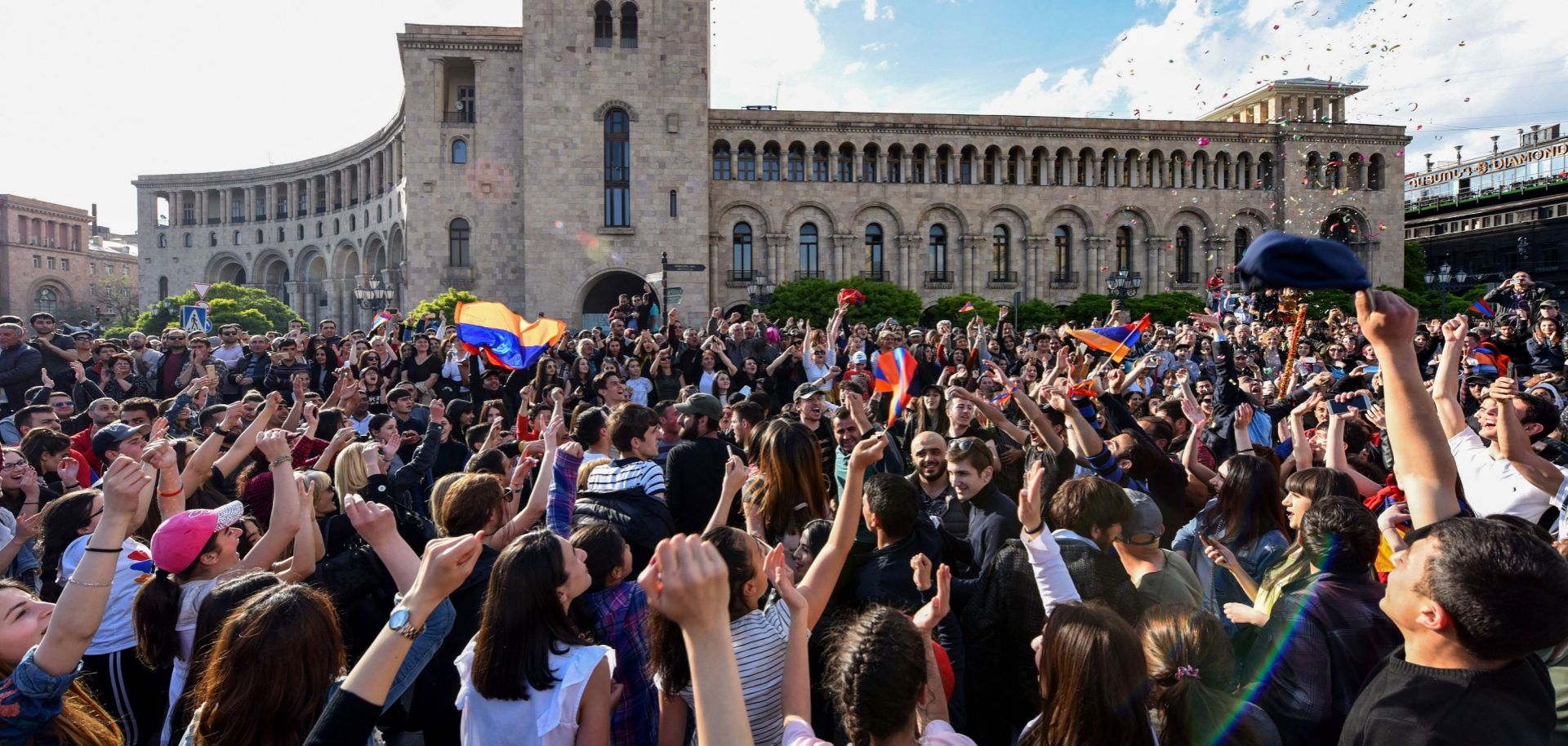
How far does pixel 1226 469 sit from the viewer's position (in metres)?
4.63

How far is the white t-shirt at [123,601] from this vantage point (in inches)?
150

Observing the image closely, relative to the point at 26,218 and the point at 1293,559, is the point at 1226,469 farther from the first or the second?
the point at 26,218

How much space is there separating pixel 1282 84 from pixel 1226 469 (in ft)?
180

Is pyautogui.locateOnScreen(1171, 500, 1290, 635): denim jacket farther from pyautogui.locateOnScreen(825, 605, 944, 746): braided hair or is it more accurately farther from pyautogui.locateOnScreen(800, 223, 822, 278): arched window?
pyautogui.locateOnScreen(800, 223, 822, 278): arched window

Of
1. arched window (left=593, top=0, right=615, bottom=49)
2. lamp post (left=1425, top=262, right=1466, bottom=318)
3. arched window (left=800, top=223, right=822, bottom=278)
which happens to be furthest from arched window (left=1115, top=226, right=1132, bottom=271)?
arched window (left=593, top=0, right=615, bottom=49)

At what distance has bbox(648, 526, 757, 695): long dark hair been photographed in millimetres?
3107

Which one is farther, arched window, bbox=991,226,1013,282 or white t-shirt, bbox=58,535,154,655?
arched window, bbox=991,226,1013,282

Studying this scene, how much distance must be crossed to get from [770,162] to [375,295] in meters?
18.1

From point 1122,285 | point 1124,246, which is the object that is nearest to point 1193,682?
point 1122,285

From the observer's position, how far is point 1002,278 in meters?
42.9

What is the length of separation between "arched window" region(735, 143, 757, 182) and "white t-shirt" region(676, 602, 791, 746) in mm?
38695

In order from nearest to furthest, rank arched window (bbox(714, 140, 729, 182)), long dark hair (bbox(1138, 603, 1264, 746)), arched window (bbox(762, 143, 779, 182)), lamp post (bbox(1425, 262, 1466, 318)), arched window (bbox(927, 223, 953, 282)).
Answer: long dark hair (bbox(1138, 603, 1264, 746)), lamp post (bbox(1425, 262, 1466, 318)), arched window (bbox(714, 140, 729, 182)), arched window (bbox(762, 143, 779, 182)), arched window (bbox(927, 223, 953, 282))

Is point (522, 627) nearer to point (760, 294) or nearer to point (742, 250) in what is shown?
point (760, 294)

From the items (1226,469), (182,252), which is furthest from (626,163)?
(182,252)
